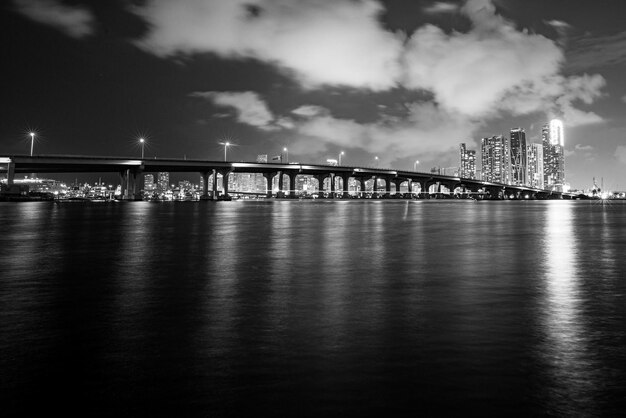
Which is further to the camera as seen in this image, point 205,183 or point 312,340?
point 205,183

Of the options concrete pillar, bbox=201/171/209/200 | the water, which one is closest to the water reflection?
the water

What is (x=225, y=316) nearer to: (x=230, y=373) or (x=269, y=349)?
(x=269, y=349)

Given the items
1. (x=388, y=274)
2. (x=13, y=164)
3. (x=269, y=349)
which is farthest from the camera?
(x=13, y=164)

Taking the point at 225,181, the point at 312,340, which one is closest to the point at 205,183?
the point at 225,181

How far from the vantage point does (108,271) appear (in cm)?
1517

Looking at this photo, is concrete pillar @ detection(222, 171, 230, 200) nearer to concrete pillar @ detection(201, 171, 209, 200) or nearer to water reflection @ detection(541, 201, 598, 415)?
concrete pillar @ detection(201, 171, 209, 200)

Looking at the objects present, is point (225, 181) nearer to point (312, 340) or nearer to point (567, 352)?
point (312, 340)

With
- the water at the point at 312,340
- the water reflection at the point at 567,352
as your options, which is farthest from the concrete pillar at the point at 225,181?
the water reflection at the point at 567,352

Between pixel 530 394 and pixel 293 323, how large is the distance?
4.25 metres

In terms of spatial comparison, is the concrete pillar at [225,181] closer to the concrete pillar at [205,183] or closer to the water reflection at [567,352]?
the concrete pillar at [205,183]

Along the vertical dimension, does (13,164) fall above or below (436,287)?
above

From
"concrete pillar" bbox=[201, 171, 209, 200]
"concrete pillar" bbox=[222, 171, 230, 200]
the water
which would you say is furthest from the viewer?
"concrete pillar" bbox=[201, 171, 209, 200]

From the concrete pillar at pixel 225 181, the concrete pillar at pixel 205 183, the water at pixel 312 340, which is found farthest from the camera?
the concrete pillar at pixel 205 183

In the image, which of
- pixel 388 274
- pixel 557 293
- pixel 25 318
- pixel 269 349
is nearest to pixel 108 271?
pixel 25 318
